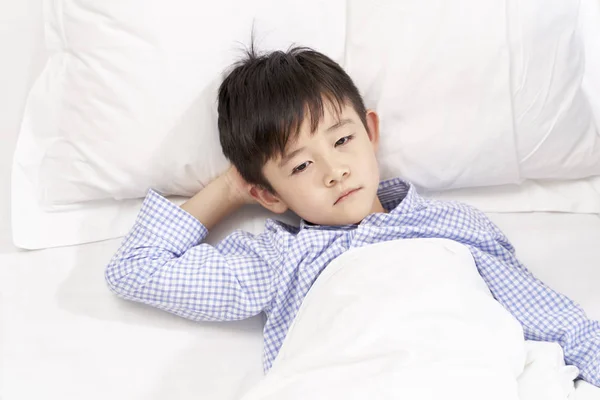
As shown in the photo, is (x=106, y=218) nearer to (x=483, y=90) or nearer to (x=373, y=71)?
(x=373, y=71)

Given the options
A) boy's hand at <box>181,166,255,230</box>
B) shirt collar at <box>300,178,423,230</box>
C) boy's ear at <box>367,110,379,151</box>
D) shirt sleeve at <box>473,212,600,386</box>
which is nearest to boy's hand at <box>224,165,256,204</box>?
boy's hand at <box>181,166,255,230</box>

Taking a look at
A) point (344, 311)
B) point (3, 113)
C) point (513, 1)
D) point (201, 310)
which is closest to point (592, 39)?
point (513, 1)

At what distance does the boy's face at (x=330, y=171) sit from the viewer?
1.24 metres

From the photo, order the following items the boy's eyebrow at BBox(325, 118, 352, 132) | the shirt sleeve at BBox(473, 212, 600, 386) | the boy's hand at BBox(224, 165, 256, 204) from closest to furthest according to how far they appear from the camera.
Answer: the shirt sleeve at BBox(473, 212, 600, 386), the boy's eyebrow at BBox(325, 118, 352, 132), the boy's hand at BBox(224, 165, 256, 204)

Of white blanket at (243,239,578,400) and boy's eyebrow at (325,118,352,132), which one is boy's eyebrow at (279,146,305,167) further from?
white blanket at (243,239,578,400)

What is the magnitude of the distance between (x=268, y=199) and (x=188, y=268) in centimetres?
18

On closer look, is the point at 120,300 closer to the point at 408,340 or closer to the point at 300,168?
the point at 300,168

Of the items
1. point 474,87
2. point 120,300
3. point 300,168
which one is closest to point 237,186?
point 300,168

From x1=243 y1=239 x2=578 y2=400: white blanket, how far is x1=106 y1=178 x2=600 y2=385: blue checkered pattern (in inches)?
2.6

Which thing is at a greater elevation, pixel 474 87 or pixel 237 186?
pixel 474 87

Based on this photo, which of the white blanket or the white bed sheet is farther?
the white bed sheet

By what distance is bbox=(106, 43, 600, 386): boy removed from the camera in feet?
4.07

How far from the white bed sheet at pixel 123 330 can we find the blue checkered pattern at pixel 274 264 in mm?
42

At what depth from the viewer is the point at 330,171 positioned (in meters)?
1.23
